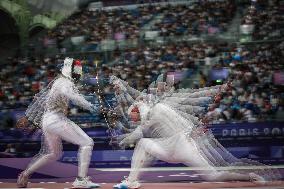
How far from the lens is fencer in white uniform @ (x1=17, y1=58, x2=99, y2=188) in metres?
8.05

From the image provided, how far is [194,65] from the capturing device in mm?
17125

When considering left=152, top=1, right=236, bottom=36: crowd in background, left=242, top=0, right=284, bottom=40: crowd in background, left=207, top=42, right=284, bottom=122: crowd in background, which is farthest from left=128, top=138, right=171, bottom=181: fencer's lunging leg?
left=152, top=1, right=236, bottom=36: crowd in background

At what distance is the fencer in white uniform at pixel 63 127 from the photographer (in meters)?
8.05

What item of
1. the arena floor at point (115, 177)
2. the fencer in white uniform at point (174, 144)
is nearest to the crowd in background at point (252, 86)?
the arena floor at point (115, 177)

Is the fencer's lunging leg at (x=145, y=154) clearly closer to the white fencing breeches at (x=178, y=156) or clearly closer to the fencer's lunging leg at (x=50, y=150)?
the white fencing breeches at (x=178, y=156)

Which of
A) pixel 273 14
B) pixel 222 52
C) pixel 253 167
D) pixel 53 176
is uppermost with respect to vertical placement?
pixel 273 14

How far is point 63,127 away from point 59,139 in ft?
0.90

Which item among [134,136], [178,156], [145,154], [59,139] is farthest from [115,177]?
[178,156]

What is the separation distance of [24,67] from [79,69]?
42.9 ft

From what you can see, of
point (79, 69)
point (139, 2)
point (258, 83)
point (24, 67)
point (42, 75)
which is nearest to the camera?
point (79, 69)

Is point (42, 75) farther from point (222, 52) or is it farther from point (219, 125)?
point (219, 125)

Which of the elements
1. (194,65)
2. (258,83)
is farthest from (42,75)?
(258,83)

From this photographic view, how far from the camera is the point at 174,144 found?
781 centimetres

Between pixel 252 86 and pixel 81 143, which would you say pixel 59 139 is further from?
pixel 252 86
